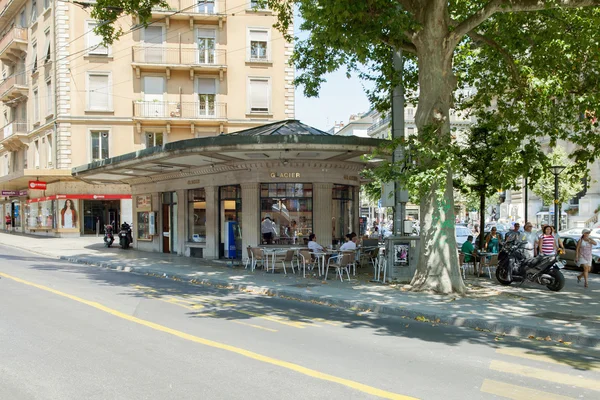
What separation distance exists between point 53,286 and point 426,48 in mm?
10847

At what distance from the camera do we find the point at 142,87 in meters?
37.1

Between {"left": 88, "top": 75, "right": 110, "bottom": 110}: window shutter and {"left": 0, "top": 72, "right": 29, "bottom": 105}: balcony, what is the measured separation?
9.30m

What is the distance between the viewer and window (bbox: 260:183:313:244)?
61.8 ft

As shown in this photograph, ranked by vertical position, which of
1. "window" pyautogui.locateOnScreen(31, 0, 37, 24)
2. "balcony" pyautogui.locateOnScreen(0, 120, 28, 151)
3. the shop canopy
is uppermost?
"window" pyautogui.locateOnScreen(31, 0, 37, 24)

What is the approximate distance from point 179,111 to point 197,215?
17170mm

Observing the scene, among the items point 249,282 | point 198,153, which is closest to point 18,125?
point 198,153

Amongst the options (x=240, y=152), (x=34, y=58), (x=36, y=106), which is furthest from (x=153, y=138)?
(x=240, y=152)

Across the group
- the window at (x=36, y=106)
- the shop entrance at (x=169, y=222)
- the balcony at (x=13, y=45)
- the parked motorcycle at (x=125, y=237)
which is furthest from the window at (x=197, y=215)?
the balcony at (x=13, y=45)

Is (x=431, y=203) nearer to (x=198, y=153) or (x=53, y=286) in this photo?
(x=198, y=153)

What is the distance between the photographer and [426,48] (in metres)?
13.0

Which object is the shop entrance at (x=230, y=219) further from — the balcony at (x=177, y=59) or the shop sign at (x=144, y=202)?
the balcony at (x=177, y=59)

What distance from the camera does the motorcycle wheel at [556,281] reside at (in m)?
13.6

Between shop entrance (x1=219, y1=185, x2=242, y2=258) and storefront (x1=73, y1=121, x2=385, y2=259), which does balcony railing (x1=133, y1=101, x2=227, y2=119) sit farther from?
shop entrance (x1=219, y1=185, x2=242, y2=258)

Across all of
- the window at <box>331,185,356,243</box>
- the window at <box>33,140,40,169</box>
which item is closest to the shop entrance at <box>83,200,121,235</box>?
the window at <box>33,140,40,169</box>
